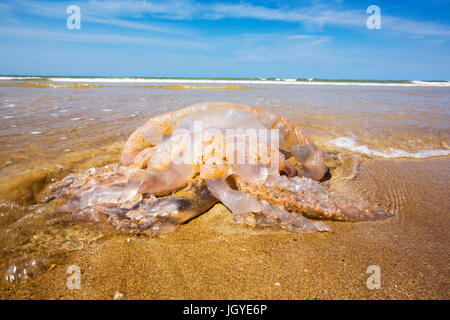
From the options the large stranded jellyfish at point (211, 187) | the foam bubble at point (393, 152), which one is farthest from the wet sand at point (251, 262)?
the foam bubble at point (393, 152)

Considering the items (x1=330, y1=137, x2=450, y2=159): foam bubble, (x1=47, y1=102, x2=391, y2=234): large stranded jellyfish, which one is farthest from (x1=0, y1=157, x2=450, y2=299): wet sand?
(x1=330, y1=137, x2=450, y2=159): foam bubble

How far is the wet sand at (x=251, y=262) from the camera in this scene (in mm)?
1171

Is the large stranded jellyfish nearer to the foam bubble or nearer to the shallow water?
the shallow water

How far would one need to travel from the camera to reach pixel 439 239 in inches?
63.4

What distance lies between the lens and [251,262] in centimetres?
136

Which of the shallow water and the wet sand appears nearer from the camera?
the wet sand

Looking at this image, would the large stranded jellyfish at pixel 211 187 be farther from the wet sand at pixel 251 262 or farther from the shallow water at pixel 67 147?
the shallow water at pixel 67 147

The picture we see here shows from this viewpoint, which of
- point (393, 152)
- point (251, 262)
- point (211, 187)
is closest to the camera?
point (251, 262)

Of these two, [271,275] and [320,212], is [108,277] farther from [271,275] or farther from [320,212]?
[320,212]

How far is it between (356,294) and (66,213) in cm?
179

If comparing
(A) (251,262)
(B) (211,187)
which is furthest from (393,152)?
(A) (251,262)

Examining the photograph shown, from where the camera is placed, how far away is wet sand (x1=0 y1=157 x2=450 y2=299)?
46.1 inches

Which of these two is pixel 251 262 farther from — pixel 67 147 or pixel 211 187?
pixel 67 147
